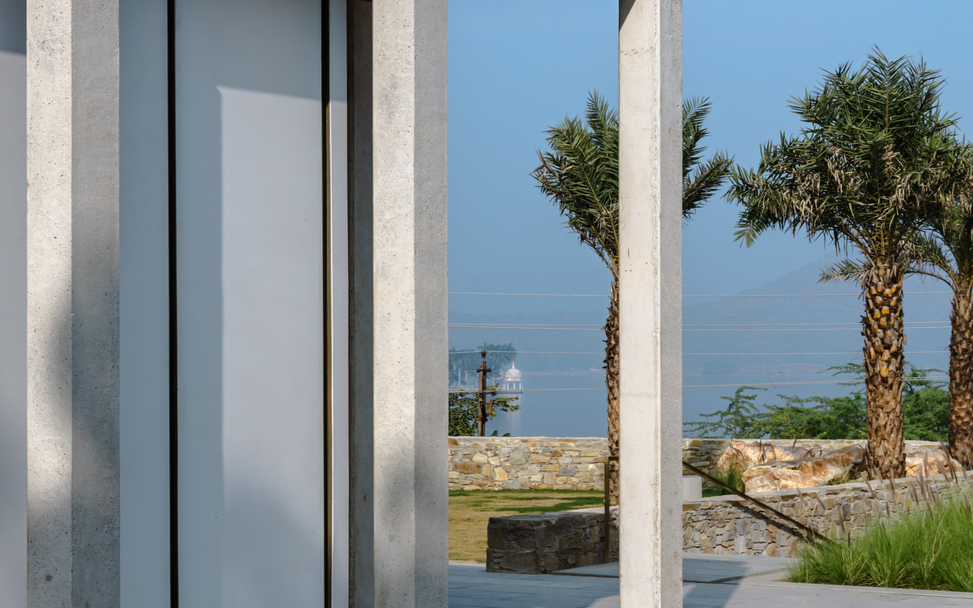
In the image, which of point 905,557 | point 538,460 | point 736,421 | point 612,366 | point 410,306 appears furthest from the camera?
point 736,421

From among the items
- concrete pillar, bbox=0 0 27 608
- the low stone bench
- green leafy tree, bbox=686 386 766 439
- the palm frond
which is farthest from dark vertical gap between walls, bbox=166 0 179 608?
green leafy tree, bbox=686 386 766 439

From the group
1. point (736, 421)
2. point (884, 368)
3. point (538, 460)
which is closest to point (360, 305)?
point (884, 368)

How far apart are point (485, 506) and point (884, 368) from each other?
735cm

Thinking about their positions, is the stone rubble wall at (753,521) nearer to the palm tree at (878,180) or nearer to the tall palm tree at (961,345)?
the palm tree at (878,180)

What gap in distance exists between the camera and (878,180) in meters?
17.0

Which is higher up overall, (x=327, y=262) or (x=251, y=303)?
(x=327, y=262)

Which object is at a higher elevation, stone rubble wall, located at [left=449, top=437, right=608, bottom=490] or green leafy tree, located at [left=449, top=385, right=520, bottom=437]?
green leafy tree, located at [left=449, top=385, right=520, bottom=437]

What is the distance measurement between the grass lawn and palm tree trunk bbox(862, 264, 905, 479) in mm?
4829

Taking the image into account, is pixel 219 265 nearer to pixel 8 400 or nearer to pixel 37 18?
pixel 8 400

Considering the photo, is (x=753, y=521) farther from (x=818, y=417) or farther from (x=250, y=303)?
(x=818, y=417)

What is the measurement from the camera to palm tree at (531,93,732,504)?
18516mm

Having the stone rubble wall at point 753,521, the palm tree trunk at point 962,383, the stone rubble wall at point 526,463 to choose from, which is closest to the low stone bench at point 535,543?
the stone rubble wall at point 753,521

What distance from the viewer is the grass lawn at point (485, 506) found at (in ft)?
46.6

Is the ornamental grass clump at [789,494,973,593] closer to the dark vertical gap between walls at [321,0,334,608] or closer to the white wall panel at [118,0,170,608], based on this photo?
the dark vertical gap between walls at [321,0,334,608]
